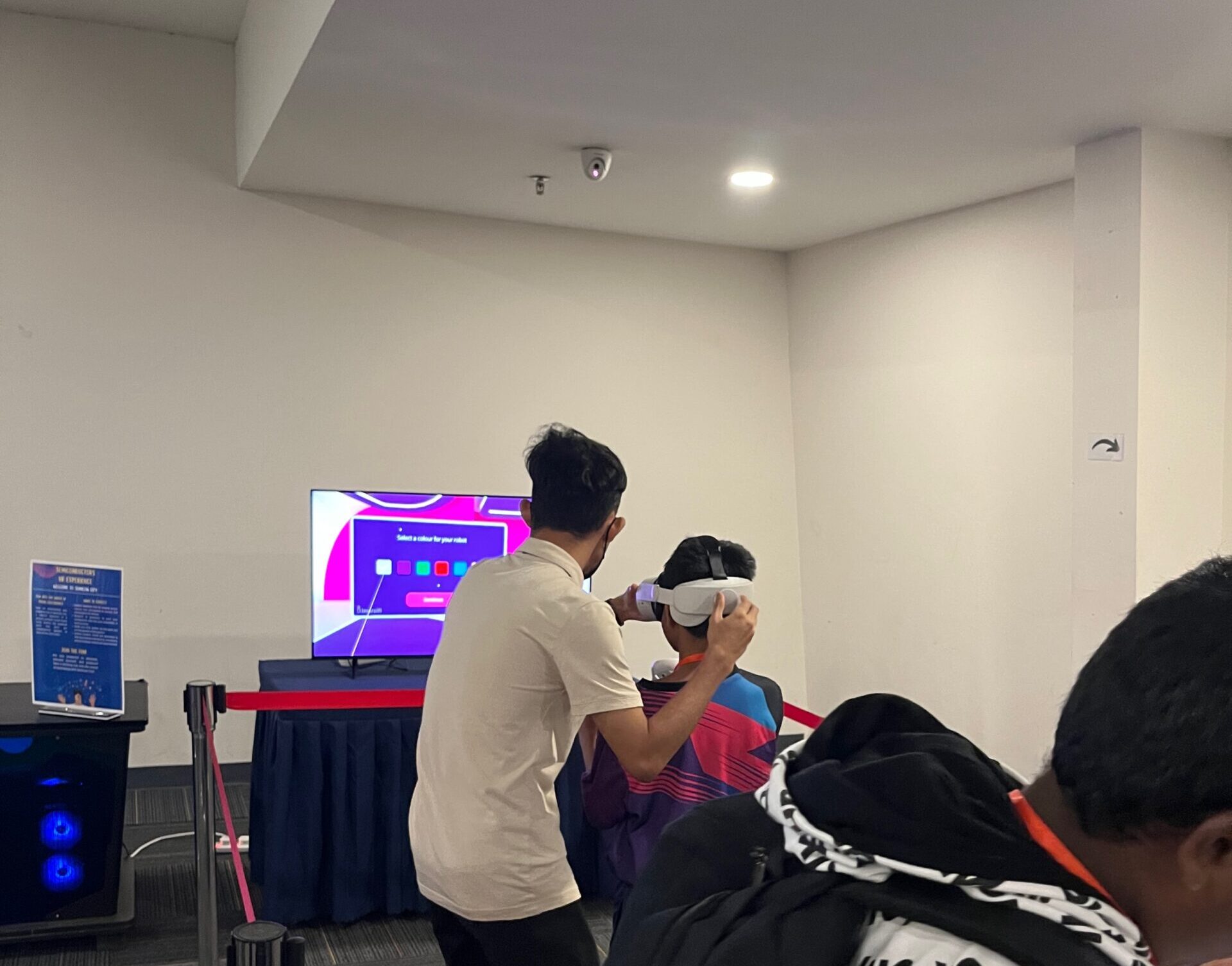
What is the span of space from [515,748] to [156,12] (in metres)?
3.82

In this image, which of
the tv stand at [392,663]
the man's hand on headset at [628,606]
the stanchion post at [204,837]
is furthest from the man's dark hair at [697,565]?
the tv stand at [392,663]

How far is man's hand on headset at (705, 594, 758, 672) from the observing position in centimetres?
198

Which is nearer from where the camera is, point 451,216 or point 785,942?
point 785,942

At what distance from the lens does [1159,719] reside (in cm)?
64

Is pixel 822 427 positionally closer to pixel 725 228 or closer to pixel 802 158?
pixel 725 228

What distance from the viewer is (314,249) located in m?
4.88

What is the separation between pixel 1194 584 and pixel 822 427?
5.03m

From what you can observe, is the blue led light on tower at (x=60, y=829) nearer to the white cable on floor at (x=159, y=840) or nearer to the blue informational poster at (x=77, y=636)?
the blue informational poster at (x=77, y=636)

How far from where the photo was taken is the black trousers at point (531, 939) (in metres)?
1.76

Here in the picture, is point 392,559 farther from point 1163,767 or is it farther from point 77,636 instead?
point 1163,767

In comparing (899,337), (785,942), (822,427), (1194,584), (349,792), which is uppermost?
(899,337)

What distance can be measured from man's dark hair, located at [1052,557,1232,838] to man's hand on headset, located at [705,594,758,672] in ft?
4.22

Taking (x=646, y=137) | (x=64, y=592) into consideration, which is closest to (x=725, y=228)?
(x=646, y=137)

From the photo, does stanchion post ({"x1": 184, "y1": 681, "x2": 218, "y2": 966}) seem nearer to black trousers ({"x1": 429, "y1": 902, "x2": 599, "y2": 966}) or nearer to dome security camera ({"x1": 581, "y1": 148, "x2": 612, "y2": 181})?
black trousers ({"x1": 429, "y1": 902, "x2": 599, "y2": 966})
